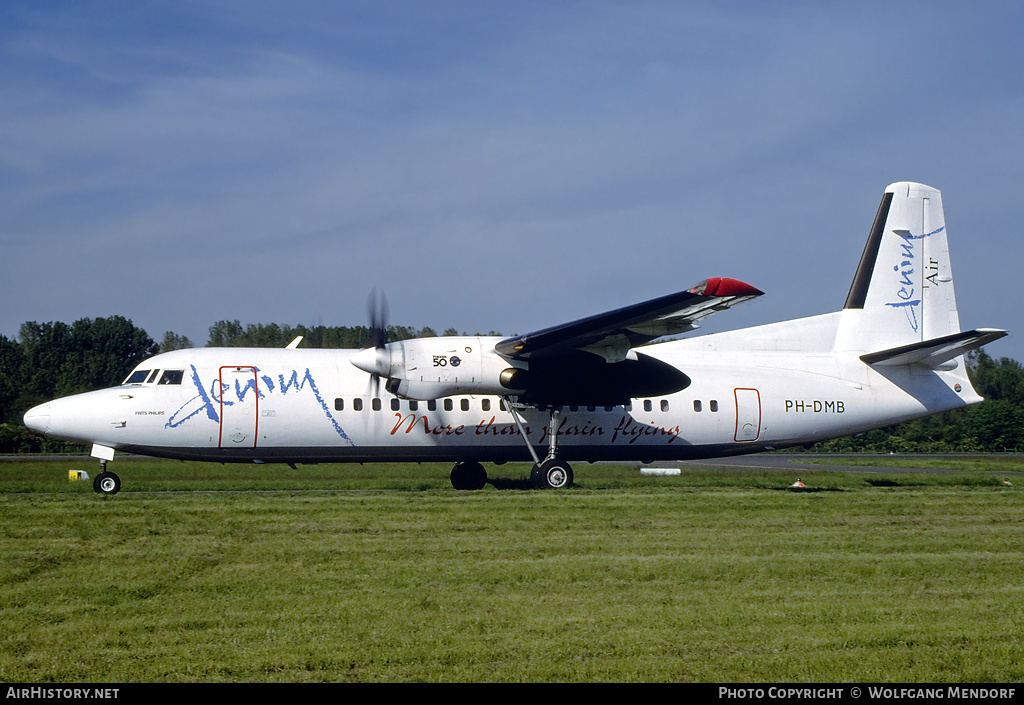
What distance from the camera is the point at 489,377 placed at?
18.1 m

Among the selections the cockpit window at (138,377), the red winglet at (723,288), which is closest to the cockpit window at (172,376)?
the cockpit window at (138,377)

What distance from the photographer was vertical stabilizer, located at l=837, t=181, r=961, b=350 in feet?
70.1

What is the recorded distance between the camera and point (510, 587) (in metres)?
9.14

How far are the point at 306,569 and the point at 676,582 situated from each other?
12.5 feet

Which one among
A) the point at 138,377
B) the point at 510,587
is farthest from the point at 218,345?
the point at 510,587

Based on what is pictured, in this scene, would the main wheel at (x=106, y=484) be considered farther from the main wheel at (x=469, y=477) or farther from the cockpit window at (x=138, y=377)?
the main wheel at (x=469, y=477)

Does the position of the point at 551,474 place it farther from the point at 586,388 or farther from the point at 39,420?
the point at 39,420

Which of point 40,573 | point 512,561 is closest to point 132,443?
point 40,573

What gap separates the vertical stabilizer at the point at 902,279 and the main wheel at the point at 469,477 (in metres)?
8.71

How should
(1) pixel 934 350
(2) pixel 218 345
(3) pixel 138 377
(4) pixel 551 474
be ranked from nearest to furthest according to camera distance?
1. (3) pixel 138 377
2. (4) pixel 551 474
3. (1) pixel 934 350
4. (2) pixel 218 345

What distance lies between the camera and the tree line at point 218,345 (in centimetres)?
4119

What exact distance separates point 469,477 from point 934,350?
1025cm

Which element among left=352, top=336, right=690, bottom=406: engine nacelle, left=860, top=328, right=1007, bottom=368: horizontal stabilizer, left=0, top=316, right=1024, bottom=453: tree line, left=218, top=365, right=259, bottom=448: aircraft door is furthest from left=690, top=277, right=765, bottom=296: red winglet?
left=0, top=316, right=1024, bottom=453: tree line
